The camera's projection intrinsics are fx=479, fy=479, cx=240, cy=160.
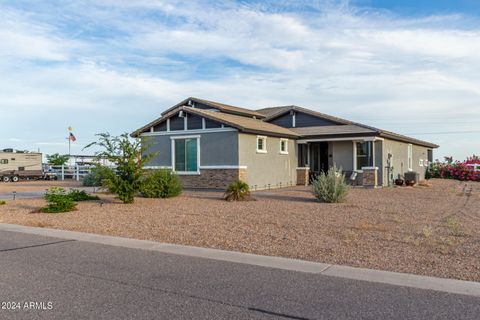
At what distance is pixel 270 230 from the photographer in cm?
1108

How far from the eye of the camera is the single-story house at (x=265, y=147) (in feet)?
73.5

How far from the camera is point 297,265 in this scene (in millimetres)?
7723

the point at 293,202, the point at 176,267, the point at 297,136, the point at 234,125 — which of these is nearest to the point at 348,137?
the point at 297,136

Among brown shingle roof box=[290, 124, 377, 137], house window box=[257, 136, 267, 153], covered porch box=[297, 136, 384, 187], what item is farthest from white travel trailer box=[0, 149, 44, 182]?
house window box=[257, 136, 267, 153]

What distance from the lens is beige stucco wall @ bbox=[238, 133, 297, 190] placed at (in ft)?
74.1

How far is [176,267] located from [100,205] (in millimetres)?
9967

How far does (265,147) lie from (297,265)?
1663 centimetres

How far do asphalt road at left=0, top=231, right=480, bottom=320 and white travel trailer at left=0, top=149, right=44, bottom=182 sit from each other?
34008 mm

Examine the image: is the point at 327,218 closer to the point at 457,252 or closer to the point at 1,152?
the point at 457,252

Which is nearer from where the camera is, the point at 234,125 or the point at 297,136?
the point at 234,125

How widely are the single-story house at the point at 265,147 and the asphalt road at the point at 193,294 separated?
13.3m

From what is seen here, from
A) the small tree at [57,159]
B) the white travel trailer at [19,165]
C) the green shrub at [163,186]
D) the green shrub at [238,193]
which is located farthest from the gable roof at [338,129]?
the small tree at [57,159]

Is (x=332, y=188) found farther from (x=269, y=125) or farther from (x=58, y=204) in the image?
(x=269, y=125)

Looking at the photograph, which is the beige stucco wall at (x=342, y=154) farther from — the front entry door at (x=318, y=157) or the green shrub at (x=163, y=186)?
the green shrub at (x=163, y=186)
